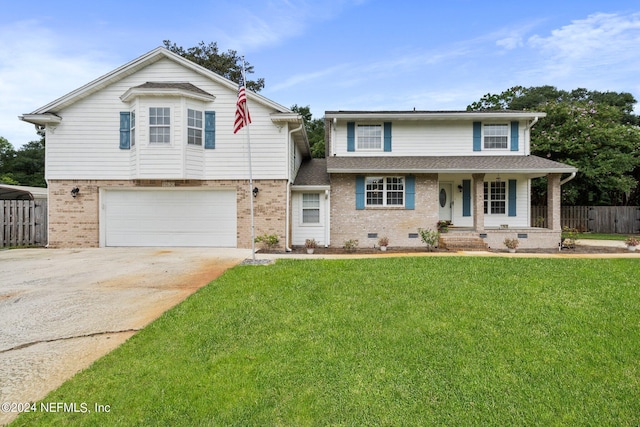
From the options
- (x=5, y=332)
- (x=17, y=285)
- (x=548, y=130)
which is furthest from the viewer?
(x=548, y=130)

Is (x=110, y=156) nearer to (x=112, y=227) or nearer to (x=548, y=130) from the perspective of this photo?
(x=112, y=227)

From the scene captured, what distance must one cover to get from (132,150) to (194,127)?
2375 millimetres

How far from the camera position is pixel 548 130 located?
18594 mm

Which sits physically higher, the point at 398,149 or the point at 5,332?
the point at 398,149

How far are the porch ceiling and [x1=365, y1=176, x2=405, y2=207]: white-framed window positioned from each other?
0.62 m

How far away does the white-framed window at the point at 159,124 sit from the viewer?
416 inches

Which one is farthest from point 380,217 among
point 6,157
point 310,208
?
point 6,157

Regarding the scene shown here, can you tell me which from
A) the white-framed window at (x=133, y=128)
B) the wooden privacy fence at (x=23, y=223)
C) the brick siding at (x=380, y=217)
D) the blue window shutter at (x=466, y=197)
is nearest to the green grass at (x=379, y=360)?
the brick siding at (x=380, y=217)

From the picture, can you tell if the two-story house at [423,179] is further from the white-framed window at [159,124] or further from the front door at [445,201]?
the white-framed window at [159,124]

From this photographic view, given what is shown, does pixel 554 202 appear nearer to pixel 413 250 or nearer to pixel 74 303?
pixel 413 250

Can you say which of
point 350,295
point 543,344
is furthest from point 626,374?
point 350,295

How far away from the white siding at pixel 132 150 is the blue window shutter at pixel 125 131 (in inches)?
8.2

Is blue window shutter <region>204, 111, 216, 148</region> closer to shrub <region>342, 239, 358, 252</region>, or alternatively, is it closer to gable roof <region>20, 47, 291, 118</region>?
gable roof <region>20, 47, 291, 118</region>

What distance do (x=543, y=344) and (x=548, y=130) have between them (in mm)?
19737
